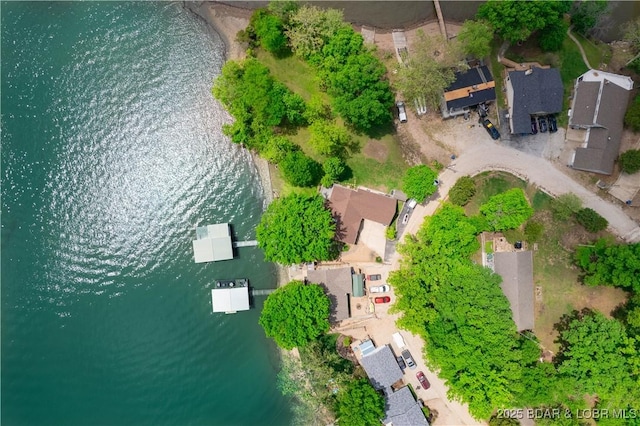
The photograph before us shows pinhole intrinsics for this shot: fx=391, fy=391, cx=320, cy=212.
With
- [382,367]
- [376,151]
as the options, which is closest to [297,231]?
[376,151]

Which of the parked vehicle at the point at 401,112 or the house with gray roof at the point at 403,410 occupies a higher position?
the parked vehicle at the point at 401,112

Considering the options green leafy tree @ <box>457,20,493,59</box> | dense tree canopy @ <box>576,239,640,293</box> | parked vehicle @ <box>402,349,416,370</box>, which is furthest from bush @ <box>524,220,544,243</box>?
green leafy tree @ <box>457,20,493,59</box>

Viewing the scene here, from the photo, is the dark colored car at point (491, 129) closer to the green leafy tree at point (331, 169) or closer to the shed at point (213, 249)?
the green leafy tree at point (331, 169)

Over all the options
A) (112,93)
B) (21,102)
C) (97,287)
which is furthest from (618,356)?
(21,102)

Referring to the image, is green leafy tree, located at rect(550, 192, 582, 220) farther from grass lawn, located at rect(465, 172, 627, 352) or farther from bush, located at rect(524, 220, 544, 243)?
bush, located at rect(524, 220, 544, 243)

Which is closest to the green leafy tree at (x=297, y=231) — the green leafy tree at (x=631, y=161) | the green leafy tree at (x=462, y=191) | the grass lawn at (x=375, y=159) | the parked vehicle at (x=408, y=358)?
the grass lawn at (x=375, y=159)

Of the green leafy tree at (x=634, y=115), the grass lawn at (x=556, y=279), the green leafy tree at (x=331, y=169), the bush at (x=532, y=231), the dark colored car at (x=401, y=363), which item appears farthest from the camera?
the dark colored car at (x=401, y=363)

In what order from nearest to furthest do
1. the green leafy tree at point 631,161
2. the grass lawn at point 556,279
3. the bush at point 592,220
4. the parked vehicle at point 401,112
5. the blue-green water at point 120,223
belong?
1. the green leafy tree at point 631,161
2. the bush at point 592,220
3. the grass lawn at point 556,279
4. the parked vehicle at point 401,112
5. the blue-green water at point 120,223

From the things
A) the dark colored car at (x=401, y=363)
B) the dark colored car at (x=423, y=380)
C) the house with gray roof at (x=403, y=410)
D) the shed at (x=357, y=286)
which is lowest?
the house with gray roof at (x=403, y=410)
